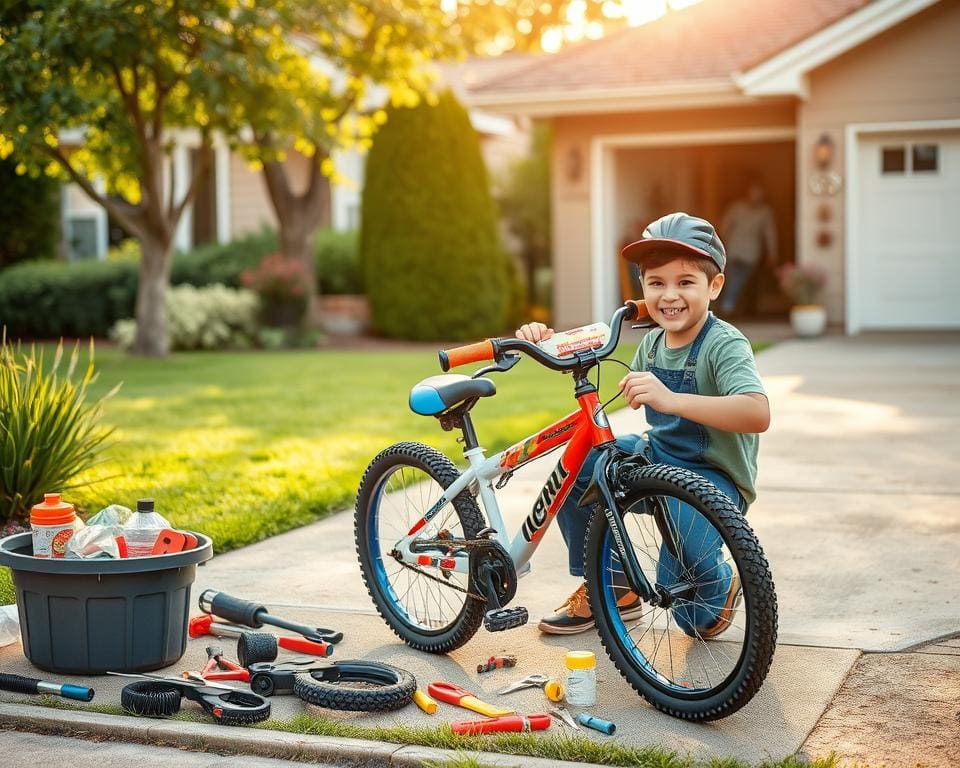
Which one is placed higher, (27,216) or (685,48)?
(685,48)

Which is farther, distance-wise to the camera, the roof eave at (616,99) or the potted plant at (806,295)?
the roof eave at (616,99)

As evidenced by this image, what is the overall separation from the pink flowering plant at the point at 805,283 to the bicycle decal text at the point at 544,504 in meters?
12.5

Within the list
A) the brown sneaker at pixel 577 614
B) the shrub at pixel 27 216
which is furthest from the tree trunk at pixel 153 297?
the brown sneaker at pixel 577 614

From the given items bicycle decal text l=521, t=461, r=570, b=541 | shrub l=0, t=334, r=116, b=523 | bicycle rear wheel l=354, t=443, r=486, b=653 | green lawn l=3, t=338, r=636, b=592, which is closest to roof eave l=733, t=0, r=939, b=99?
Result: green lawn l=3, t=338, r=636, b=592

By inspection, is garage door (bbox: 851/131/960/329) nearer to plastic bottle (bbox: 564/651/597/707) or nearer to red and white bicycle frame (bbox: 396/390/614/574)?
red and white bicycle frame (bbox: 396/390/614/574)

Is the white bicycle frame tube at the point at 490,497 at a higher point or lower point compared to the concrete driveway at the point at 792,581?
higher

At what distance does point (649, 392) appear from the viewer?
3.72 meters

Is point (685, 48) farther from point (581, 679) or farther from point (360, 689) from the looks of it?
point (360, 689)

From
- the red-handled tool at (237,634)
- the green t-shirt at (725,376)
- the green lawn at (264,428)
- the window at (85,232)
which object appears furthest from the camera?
the window at (85,232)

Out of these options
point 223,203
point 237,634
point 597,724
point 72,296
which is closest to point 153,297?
point 72,296

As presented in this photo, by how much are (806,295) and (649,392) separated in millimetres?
12811

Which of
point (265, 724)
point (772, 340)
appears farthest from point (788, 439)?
point (772, 340)

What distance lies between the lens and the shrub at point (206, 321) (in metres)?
16.6

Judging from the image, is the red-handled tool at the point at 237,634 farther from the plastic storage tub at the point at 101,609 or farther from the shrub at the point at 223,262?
the shrub at the point at 223,262
